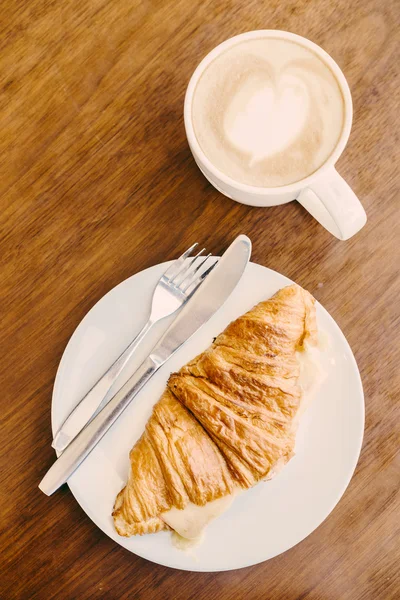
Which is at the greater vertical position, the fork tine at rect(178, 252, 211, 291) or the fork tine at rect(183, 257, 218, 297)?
the fork tine at rect(178, 252, 211, 291)

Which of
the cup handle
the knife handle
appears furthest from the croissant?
the cup handle

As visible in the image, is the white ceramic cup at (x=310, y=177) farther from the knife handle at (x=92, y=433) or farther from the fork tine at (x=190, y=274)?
the knife handle at (x=92, y=433)

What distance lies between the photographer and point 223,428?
1029mm

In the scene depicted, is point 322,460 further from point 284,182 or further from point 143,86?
point 143,86

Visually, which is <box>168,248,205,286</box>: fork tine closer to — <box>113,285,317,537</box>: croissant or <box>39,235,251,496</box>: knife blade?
<box>39,235,251,496</box>: knife blade

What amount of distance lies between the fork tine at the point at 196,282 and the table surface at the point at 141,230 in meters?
0.08

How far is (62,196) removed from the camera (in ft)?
3.97

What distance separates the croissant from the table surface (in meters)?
0.21

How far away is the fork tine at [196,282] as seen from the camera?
114cm

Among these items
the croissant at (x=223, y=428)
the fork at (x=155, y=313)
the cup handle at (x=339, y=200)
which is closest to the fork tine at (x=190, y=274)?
the fork at (x=155, y=313)

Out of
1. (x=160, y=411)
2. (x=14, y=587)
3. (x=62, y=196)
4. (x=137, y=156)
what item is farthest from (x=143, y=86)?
(x=14, y=587)

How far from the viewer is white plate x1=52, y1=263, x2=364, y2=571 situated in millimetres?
1113

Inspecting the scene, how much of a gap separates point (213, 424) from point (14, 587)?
599 millimetres

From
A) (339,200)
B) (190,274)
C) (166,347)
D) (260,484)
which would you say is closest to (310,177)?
(339,200)
